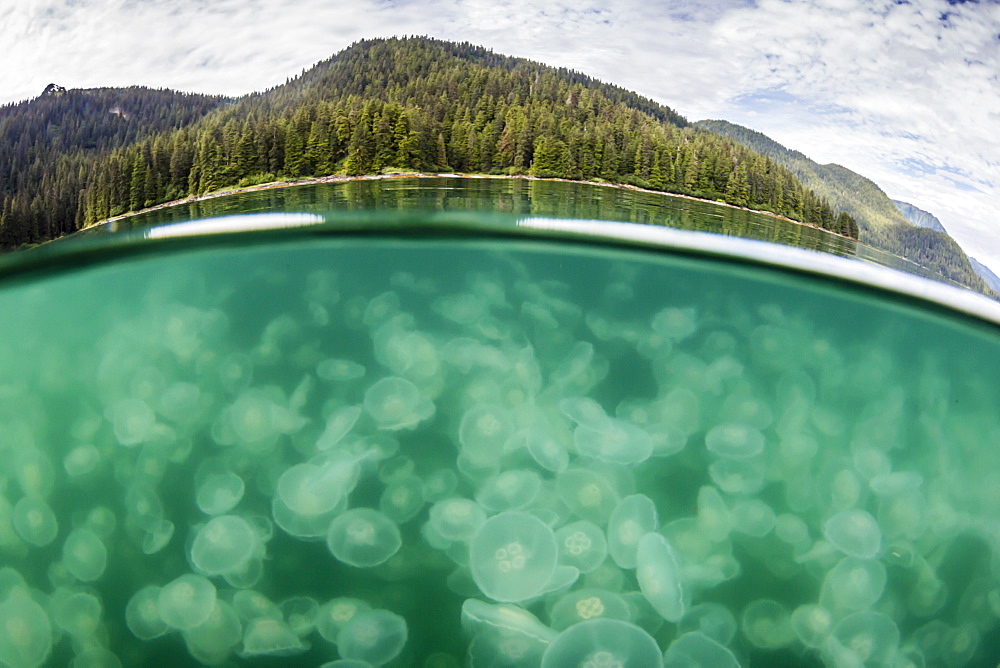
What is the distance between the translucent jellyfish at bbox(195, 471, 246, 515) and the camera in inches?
165

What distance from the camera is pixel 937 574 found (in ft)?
16.2

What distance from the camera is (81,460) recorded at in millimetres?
4734

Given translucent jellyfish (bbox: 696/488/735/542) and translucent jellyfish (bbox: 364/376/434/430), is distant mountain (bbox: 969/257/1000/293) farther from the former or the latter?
translucent jellyfish (bbox: 364/376/434/430)

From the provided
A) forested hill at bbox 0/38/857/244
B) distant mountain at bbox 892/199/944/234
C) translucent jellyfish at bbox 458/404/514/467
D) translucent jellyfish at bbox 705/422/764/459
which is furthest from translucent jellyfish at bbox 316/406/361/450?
distant mountain at bbox 892/199/944/234

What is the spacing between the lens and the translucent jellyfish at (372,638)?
371cm

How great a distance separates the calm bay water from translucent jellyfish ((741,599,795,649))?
0.03 metres

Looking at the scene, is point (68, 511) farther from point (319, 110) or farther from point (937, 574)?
point (937, 574)

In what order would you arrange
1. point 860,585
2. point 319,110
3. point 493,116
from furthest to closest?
point 493,116, point 319,110, point 860,585

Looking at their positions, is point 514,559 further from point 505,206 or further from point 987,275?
point 987,275

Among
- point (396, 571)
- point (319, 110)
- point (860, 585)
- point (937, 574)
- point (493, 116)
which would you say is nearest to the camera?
point (396, 571)

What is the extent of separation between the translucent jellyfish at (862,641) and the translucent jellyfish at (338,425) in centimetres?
420

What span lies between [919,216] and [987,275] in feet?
3.30

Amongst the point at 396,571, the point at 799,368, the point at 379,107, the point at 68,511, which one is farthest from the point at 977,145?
the point at 68,511

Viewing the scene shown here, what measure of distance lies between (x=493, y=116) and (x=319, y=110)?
7.04ft
